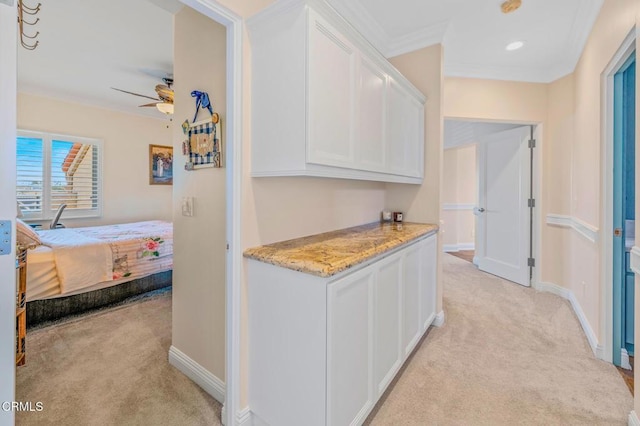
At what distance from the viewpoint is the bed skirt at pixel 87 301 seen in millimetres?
2715

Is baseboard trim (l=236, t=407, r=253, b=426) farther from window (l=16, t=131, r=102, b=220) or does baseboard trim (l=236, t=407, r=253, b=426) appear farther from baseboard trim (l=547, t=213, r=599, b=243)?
window (l=16, t=131, r=102, b=220)

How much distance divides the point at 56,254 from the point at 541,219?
5.31m

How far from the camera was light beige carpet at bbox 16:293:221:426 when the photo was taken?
64.2 inches

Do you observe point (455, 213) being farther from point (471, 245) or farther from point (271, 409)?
point (271, 409)

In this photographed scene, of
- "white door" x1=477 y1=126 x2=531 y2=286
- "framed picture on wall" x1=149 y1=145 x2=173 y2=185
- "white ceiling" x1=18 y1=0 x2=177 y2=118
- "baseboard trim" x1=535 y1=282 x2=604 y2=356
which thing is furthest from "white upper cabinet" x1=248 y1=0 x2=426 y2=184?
"framed picture on wall" x1=149 y1=145 x2=173 y2=185

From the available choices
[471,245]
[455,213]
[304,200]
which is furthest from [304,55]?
[471,245]

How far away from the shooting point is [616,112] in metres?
2.09

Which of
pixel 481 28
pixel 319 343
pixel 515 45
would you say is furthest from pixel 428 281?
pixel 515 45

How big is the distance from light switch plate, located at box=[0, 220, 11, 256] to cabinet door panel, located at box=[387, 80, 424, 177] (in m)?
1.93

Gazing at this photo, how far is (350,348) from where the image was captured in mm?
1340

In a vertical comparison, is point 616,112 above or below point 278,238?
above

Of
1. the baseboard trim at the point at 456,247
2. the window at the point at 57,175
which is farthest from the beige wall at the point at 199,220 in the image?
the baseboard trim at the point at 456,247

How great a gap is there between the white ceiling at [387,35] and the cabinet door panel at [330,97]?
2.95ft

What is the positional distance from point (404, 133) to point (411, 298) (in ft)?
4.23
